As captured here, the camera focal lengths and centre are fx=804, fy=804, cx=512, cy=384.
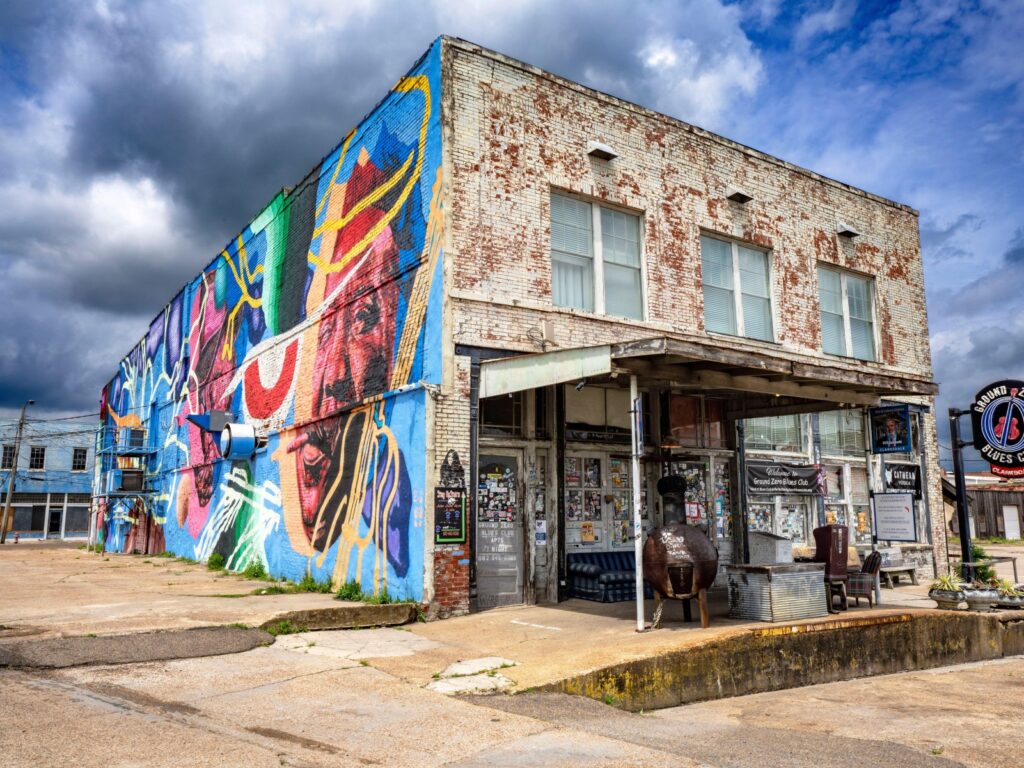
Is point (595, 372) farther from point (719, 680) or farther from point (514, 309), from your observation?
point (719, 680)

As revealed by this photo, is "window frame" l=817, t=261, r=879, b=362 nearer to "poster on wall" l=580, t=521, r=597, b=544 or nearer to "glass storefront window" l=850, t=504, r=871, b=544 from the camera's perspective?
"glass storefront window" l=850, t=504, r=871, b=544

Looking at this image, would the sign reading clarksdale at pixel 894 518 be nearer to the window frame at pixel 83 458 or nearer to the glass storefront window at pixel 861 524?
the glass storefront window at pixel 861 524

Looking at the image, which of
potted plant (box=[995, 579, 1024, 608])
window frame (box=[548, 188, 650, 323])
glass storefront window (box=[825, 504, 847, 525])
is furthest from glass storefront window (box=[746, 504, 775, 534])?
window frame (box=[548, 188, 650, 323])

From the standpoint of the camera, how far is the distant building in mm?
47125

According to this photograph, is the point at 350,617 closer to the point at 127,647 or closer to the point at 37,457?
the point at 127,647

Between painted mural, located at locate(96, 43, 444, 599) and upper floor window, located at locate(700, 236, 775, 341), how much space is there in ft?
19.0

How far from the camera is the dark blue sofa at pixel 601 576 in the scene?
39.5ft

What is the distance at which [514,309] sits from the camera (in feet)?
39.2

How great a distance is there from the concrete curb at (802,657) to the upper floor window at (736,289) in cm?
612

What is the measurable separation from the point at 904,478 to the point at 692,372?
10.2 m

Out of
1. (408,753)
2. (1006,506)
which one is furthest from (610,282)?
(1006,506)

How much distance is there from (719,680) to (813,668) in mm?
1761

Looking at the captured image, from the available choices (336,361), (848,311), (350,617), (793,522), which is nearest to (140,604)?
(350,617)

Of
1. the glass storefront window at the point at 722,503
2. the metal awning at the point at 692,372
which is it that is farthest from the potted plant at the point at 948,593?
the glass storefront window at the point at 722,503
